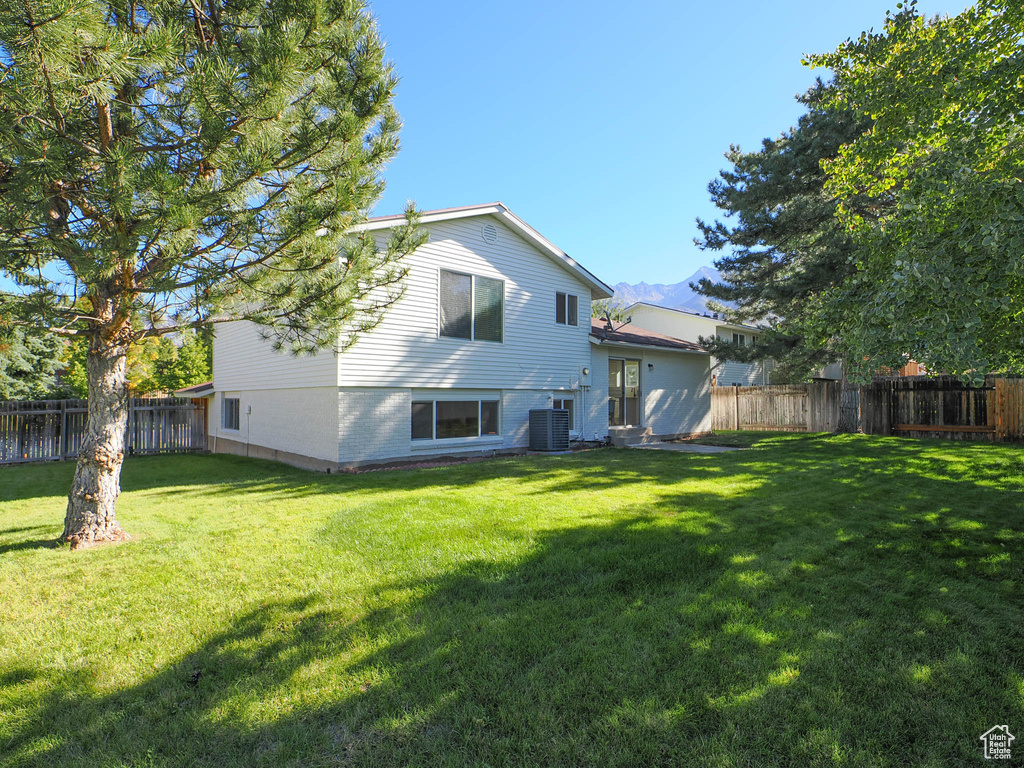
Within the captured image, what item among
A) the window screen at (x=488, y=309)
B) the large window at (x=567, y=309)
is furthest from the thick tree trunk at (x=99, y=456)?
the large window at (x=567, y=309)

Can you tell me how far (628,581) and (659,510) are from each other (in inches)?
92.9

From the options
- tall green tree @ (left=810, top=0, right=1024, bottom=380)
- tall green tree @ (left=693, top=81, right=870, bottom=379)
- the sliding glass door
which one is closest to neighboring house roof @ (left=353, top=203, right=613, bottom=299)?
the sliding glass door

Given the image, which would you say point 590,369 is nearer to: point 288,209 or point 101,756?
point 288,209

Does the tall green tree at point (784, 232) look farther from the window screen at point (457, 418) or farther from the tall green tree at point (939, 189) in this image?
the window screen at point (457, 418)

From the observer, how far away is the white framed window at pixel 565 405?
47.8ft

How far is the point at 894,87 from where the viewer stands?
5.78 metres

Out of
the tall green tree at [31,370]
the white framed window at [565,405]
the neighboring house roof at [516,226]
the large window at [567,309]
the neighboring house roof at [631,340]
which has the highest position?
the neighboring house roof at [516,226]

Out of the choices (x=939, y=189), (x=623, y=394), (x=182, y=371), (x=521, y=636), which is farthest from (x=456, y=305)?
(x=182, y=371)

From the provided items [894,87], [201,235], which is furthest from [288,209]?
[894,87]

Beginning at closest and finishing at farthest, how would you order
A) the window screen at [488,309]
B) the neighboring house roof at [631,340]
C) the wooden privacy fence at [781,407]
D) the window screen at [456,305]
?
1. the window screen at [456,305]
2. the window screen at [488,309]
3. the neighboring house roof at [631,340]
4. the wooden privacy fence at [781,407]

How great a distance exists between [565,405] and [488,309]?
12.3ft

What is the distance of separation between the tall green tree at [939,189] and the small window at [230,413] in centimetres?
1520

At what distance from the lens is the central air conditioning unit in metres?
13.1

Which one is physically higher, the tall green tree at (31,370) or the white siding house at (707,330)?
the white siding house at (707,330)
